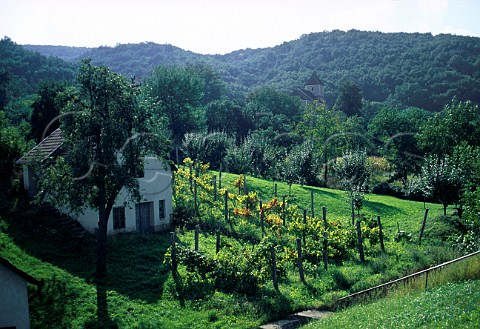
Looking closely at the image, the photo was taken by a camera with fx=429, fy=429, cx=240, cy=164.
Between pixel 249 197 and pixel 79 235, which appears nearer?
pixel 79 235

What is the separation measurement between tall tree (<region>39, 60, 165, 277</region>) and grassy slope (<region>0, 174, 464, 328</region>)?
1.77 metres

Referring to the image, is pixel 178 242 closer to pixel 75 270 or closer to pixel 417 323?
pixel 75 270

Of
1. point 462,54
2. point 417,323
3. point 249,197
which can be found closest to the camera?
point 417,323

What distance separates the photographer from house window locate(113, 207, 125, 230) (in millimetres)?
25703

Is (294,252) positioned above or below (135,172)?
below

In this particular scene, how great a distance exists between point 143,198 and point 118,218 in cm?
189

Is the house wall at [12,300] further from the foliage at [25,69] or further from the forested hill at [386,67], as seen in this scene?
the forested hill at [386,67]

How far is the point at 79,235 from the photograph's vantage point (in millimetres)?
22969

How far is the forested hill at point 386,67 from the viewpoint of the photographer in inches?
4456

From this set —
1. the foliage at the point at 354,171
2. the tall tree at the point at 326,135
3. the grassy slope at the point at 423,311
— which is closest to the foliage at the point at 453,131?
the tall tree at the point at 326,135

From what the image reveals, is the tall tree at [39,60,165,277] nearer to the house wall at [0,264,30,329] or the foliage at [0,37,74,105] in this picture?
the house wall at [0,264,30,329]

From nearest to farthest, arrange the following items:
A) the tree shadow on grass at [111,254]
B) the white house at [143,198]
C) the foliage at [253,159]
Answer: the tree shadow on grass at [111,254] → the white house at [143,198] → the foliage at [253,159]

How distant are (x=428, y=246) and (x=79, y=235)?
61.6 feet

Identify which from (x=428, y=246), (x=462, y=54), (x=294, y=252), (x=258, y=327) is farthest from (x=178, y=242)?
(x=462, y=54)
